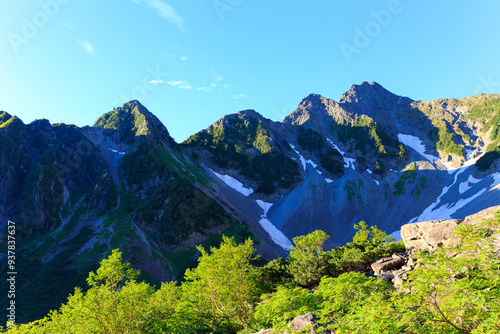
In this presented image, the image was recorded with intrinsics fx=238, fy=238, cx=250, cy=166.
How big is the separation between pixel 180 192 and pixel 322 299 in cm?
10852

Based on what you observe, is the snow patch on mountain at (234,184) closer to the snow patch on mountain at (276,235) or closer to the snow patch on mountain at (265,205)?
the snow patch on mountain at (265,205)

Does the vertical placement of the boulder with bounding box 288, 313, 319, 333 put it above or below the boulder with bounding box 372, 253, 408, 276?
above

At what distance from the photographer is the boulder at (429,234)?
2498 cm

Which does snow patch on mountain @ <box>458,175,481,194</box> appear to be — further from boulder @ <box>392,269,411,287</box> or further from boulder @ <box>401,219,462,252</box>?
boulder @ <box>392,269,411,287</box>

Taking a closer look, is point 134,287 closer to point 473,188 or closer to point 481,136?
point 473,188

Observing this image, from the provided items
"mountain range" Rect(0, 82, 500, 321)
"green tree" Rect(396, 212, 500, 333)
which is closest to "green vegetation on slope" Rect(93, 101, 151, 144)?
"mountain range" Rect(0, 82, 500, 321)

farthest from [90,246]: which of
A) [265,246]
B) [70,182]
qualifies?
[265,246]

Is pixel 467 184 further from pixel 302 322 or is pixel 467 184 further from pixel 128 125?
pixel 128 125

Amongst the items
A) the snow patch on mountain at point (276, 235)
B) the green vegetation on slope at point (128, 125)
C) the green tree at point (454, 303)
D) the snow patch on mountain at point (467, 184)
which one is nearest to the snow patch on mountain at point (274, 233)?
the snow patch on mountain at point (276, 235)

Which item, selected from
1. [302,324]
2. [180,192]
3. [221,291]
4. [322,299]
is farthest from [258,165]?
[302,324]

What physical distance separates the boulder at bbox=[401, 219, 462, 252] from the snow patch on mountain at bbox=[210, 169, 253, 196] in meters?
141

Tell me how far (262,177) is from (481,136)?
172 metres

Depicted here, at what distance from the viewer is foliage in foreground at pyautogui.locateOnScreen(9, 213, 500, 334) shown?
7.91 meters

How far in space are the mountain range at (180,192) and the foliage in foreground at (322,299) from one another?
66.3 m
